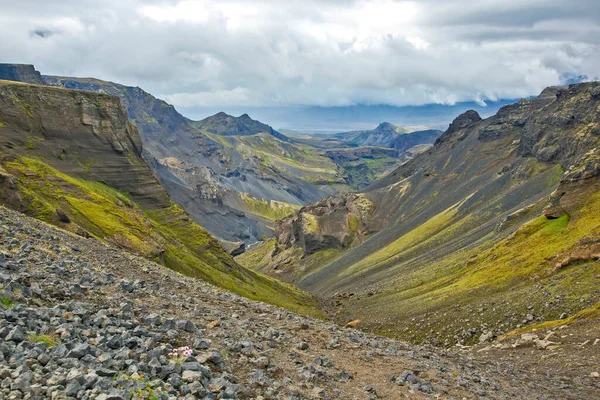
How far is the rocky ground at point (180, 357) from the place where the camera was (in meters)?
12.2

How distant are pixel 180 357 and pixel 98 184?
362ft

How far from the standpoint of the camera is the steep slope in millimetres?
77750

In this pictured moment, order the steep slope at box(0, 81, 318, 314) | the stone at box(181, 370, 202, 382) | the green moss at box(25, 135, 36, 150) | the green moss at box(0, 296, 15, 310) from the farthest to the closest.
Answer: the green moss at box(25, 135, 36, 150)
the steep slope at box(0, 81, 318, 314)
the green moss at box(0, 296, 15, 310)
the stone at box(181, 370, 202, 382)

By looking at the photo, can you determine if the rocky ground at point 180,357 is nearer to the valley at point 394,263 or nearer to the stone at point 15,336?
the stone at point 15,336

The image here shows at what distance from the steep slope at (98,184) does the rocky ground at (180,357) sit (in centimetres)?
4338

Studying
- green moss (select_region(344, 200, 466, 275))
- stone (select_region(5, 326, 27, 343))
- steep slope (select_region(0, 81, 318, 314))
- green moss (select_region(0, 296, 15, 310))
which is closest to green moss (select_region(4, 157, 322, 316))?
steep slope (select_region(0, 81, 318, 314))

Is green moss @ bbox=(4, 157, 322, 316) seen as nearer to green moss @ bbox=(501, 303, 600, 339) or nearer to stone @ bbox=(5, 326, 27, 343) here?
green moss @ bbox=(501, 303, 600, 339)

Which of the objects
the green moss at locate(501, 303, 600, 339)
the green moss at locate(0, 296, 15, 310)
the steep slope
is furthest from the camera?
the steep slope

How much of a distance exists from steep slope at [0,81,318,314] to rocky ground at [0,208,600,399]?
43385 mm

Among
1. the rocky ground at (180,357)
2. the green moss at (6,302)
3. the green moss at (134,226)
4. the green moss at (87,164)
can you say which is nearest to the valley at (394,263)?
the green moss at (6,302)

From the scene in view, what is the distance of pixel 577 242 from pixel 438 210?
402 ft

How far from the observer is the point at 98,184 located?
113812 millimetres

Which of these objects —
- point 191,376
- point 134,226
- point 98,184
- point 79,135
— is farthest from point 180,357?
Result: point 79,135

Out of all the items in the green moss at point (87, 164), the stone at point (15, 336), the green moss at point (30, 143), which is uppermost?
the green moss at point (30, 143)
